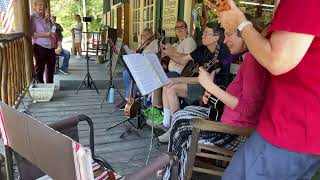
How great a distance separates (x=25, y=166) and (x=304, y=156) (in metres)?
1.16

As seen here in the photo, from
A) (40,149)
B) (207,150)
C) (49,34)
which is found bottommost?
(207,150)

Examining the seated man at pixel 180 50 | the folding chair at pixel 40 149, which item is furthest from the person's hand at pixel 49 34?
the folding chair at pixel 40 149

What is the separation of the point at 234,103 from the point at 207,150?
41 centimetres

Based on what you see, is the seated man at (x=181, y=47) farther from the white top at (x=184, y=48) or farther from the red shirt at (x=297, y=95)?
the red shirt at (x=297, y=95)

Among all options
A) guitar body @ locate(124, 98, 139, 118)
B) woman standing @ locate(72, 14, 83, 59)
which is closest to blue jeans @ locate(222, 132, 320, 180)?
guitar body @ locate(124, 98, 139, 118)

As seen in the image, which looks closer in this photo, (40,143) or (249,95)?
(40,143)

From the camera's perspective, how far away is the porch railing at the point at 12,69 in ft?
11.1

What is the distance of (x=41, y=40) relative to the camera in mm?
4969

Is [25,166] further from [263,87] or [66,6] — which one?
[66,6]

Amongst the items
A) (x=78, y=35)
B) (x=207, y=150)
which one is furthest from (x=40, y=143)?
(x=78, y=35)

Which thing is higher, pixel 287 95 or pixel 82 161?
pixel 287 95

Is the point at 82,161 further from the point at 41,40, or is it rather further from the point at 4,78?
the point at 41,40

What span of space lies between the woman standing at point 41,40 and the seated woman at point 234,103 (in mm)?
3368

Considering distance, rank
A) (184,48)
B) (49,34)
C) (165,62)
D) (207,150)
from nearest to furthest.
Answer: (207,150), (184,48), (165,62), (49,34)
